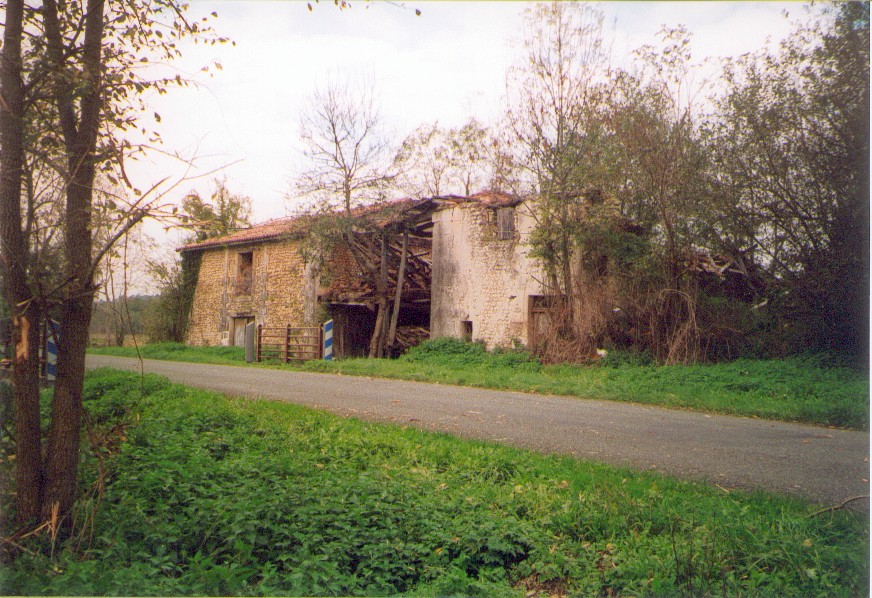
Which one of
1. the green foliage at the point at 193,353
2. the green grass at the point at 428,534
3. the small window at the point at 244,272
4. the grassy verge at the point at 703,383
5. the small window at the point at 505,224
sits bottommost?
the green grass at the point at 428,534

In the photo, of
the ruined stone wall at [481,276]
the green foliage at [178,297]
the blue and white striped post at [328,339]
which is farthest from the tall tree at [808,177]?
the green foliage at [178,297]

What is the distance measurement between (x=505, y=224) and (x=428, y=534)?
646 inches

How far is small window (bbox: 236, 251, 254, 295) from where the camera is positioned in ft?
85.3

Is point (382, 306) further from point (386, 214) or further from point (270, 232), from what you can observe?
point (270, 232)

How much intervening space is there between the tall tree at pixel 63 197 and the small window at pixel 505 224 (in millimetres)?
15972

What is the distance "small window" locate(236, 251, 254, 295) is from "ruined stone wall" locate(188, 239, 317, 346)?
0.09m

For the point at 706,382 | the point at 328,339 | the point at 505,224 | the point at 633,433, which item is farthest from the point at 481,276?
the point at 633,433

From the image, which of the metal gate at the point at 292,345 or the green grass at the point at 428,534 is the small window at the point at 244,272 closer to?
the metal gate at the point at 292,345

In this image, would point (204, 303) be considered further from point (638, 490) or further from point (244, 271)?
point (638, 490)

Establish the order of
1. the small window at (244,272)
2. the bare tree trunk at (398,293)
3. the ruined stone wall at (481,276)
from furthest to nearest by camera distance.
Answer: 1. the small window at (244,272)
2. the bare tree trunk at (398,293)
3. the ruined stone wall at (481,276)

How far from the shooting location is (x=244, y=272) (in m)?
26.5

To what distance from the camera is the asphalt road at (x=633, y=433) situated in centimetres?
545

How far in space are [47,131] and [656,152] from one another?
45.2 ft

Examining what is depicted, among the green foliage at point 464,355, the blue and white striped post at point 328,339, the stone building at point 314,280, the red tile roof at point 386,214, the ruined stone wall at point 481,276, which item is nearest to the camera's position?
the green foliage at point 464,355
